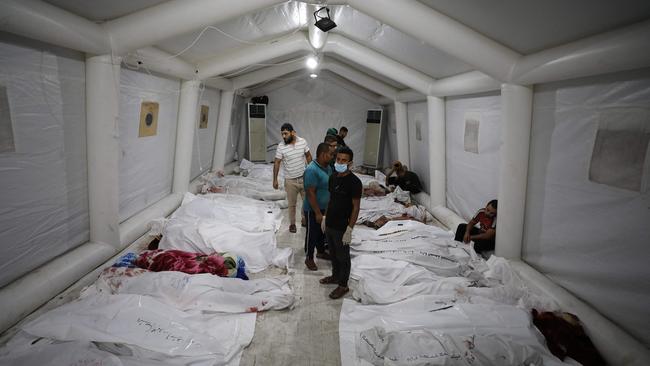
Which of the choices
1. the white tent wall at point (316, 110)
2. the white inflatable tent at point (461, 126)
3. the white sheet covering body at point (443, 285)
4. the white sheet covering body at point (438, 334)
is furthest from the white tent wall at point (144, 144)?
the white tent wall at point (316, 110)

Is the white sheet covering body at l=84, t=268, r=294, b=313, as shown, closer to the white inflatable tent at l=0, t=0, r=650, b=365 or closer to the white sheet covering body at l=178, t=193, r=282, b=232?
the white inflatable tent at l=0, t=0, r=650, b=365

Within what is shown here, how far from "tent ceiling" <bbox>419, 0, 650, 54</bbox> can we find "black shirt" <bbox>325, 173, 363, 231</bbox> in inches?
68.7

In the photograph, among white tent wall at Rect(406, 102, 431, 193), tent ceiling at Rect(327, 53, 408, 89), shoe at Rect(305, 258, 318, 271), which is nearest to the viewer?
shoe at Rect(305, 258, 318, 271)

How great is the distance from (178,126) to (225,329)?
3950mm

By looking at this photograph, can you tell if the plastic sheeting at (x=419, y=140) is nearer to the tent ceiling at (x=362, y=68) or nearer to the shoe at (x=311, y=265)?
the tent ceiling at (x=362, y=68)

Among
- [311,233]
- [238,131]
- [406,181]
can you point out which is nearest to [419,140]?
[406,181]

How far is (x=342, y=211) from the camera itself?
322 cm

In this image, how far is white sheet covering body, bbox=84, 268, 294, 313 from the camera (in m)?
2.91

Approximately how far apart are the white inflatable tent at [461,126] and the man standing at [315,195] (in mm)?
1517

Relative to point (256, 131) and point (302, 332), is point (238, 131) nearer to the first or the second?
point (256, 131)

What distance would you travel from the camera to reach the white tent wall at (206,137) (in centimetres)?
704

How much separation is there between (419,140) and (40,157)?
652cm

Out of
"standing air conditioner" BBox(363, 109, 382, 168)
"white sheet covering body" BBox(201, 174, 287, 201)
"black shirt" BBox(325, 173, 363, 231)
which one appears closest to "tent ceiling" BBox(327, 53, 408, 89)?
"standing air conditioner" BBox(363, 109, 382, 168)

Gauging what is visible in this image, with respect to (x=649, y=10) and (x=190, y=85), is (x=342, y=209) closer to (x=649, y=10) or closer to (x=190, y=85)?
(x=649, y=10)
